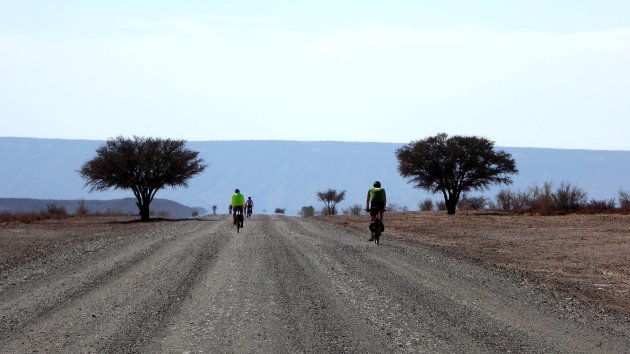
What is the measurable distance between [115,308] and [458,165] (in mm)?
56347

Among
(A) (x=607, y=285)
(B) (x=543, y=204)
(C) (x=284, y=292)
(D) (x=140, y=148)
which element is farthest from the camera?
(D) (x=140, y=148)

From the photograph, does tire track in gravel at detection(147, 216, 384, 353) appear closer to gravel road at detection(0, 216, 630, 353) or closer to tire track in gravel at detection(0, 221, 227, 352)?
gravel road at detection(0, 216, 630, 353)

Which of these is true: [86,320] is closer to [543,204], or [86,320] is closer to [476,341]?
[476,341]

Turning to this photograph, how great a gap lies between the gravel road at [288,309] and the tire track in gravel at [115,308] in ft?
0.07

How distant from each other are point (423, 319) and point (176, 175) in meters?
54.3

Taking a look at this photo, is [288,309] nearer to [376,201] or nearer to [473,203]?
[376,201]

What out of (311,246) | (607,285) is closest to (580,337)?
(607,285)

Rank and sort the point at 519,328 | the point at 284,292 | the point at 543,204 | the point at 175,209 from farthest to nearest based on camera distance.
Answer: the point at 175,209 → the point at 543,204 → the point at 284,292 → the point at 519,328

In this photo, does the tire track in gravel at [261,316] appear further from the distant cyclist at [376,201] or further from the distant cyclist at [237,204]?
the distant cyclist at [237,204]

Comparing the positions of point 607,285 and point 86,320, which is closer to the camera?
point 86,320

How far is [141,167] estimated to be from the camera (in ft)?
209

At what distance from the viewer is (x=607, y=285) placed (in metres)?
18.7

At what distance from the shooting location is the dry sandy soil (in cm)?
1872

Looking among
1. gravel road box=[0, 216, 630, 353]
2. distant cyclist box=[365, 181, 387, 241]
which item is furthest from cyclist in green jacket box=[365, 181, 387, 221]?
gravel road box=[0, 216, 630, 353]
